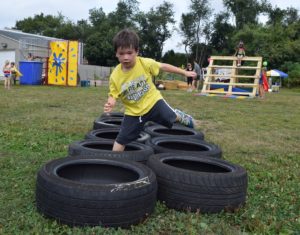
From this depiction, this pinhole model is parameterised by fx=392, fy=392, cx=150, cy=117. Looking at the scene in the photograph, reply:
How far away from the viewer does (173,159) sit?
419cm

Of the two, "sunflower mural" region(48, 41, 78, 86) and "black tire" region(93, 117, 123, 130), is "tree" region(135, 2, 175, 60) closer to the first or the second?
"sunflower mural" region(48, 41, 78, 86)

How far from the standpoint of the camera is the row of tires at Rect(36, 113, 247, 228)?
299 cm

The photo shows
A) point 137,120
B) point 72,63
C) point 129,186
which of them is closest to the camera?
point 129,186

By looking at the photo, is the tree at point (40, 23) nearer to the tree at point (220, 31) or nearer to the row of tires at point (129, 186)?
the tree at point (220, 31)

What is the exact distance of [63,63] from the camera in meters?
24.5

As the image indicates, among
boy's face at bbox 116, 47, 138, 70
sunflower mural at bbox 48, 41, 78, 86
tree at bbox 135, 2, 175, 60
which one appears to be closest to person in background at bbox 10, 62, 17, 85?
sunflower mural at bbox 48, 41, 78, 86

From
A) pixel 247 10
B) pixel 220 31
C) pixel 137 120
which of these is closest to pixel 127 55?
pixel 137 120

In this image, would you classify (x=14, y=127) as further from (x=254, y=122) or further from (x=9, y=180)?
(x=254, y=122)

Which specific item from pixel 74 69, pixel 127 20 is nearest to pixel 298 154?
pixel 74 69

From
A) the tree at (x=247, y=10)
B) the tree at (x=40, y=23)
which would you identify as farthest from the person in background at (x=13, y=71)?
the tree at (x=40, y=23)

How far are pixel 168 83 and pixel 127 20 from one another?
51334 millimetres

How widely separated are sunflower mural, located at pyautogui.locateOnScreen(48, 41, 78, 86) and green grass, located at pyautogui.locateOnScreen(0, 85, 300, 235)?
550 inches

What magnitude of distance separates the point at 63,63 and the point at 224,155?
1999 cm

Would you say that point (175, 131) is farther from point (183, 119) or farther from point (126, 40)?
point (126, 40)
